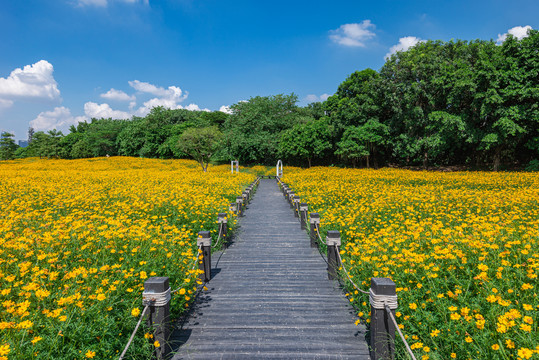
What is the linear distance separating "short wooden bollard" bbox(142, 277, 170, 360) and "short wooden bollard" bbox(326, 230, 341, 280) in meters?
3.34

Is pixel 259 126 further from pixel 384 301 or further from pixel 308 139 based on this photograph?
pixel 384 301

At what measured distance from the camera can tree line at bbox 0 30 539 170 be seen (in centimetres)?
2025

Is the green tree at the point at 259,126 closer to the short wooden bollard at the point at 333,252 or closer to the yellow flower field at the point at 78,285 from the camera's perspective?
the yellow flower field at the point at 78,285

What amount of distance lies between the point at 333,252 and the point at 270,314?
6.43 ft

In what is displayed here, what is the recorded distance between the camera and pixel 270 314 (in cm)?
413

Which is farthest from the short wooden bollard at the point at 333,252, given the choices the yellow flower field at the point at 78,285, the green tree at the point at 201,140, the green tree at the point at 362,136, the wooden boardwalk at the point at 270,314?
the green tree at the point at 201,140

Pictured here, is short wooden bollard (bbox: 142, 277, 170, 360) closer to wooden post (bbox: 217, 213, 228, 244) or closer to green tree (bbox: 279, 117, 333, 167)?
wooden post (bbox: 217, 213, 228, 244)

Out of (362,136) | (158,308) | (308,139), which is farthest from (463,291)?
(308,139)

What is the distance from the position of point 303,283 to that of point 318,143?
30293 mm

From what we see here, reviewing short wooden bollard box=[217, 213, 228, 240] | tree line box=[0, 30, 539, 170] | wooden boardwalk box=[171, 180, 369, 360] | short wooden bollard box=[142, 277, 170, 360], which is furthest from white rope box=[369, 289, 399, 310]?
tree line box=[0, 30, 539, 170]

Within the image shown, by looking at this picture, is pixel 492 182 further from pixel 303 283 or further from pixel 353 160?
pixel 353 160

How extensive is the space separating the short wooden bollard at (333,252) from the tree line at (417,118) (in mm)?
22693

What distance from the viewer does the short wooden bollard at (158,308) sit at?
10.4ft

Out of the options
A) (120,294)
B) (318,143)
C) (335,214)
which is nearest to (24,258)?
(120,294)
